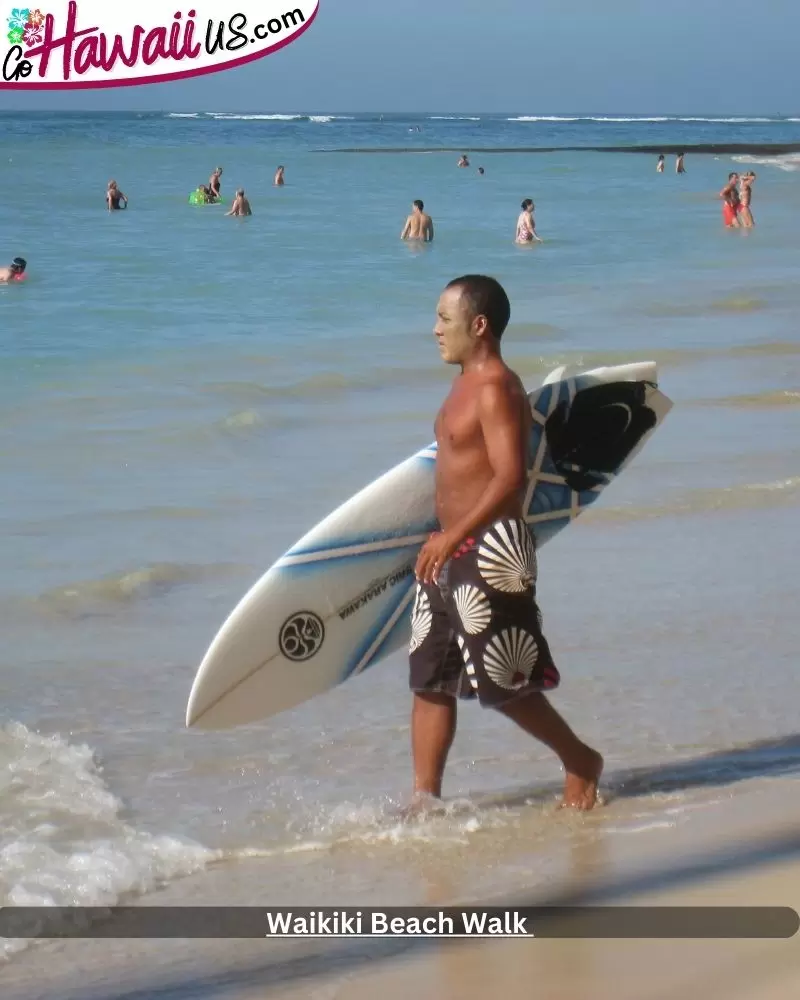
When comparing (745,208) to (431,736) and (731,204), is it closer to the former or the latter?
(731,204)

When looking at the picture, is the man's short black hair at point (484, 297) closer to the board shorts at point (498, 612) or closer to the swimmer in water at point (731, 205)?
the board shorts at point (498, 612)

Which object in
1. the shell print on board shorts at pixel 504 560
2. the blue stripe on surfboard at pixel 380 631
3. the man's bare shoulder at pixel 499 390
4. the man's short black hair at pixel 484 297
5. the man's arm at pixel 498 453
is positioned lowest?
the blue stripe on surfboard at pixel 380 631

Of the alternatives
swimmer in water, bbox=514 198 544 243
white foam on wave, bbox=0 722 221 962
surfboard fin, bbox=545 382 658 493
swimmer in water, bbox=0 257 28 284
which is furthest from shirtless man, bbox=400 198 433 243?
white foam on wave, bbox=0 722 221 962

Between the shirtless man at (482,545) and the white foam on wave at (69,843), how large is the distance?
0.75 metres

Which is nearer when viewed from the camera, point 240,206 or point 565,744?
point 565,744

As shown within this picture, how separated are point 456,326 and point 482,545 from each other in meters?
0.51

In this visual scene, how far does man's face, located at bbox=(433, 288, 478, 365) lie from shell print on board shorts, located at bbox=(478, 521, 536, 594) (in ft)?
1.34

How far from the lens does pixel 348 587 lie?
3912mm

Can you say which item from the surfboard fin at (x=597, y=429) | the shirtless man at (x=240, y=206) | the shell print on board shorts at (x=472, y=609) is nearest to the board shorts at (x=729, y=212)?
the shirtless man at (x=240, y=206)

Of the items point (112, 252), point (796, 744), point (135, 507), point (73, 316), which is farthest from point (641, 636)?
point (112, 252)

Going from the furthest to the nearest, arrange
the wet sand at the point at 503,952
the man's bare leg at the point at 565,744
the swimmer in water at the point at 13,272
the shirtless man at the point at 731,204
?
the shirtless man at the point at 731,204, the swimmer in water at the point at 13,272, the man's bare leg at the point at 565,744, the wet sand at the point at 503,952

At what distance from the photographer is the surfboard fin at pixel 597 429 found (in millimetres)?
4020

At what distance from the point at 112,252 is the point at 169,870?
19344 mm

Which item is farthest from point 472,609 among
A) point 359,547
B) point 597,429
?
point 597,429
